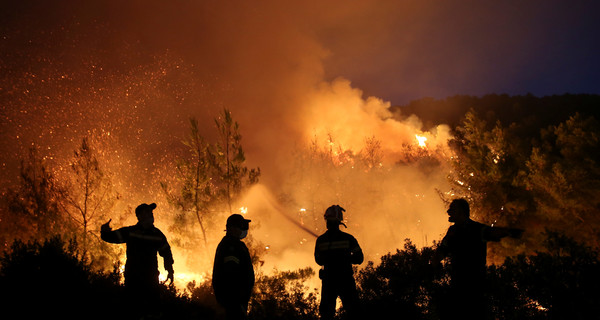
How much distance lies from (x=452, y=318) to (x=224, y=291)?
253 centimetres

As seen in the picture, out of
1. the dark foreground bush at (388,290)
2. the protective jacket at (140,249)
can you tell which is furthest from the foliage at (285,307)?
the protective jacket at (140,249)

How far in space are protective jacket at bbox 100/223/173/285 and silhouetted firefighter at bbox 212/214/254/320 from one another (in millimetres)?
1310

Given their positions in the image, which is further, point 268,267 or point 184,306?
point 268,267

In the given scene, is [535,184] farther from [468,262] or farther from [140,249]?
[140,249]

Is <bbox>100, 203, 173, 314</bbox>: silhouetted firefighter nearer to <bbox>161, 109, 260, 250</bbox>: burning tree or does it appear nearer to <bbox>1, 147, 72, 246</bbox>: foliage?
<bbox>161, 109, 260, 250</bbox>: burning tree

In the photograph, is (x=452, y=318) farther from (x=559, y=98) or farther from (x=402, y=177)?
(x=559, y=98)

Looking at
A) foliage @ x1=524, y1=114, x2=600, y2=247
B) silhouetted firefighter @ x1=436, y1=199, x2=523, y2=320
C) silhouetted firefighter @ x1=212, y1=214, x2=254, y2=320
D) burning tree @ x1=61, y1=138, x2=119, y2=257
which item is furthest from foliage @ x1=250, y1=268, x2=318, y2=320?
foliage @ x1=524, y1=114, x2=600, y2=247

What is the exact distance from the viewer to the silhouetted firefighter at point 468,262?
3.92m

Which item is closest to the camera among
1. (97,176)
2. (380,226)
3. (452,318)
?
(452,318)

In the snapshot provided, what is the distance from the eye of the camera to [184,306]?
7.29 m

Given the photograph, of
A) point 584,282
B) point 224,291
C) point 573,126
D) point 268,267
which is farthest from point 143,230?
point 573,126

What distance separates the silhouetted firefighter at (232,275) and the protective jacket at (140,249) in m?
1.31

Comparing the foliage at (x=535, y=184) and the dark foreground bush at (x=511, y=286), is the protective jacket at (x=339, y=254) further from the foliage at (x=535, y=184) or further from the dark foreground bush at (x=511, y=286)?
the foliage at (x=535, y=184)

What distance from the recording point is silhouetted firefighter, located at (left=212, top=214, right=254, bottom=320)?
3818mm
